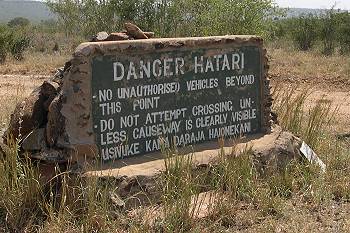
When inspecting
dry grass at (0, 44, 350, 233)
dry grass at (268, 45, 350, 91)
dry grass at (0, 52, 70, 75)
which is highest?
dry grass at (0, 44, 350, 233)

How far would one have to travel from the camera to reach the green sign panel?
4.39 meters

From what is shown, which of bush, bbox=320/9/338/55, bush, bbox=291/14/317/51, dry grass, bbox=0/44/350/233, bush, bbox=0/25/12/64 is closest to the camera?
dry grass, bbox=0/44/350/233

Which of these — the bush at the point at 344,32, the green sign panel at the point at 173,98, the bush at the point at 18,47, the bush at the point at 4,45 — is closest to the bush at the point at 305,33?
the bush at the point at 344,32

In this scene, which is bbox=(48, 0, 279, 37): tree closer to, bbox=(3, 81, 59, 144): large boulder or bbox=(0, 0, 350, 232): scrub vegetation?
bbox=(0, 0, 350, 232): scrub vegetation

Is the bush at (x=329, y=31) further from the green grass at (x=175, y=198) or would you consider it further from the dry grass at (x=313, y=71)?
the green grass at (x=175, y=198)

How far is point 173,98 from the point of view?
15.8 feet

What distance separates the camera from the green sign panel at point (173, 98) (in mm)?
4395

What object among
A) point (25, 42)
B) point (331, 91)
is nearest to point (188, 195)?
point (331, 91)

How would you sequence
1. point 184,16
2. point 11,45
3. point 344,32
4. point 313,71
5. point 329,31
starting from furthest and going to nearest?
point 329,31 < point 344,32 < point 11,45 < point 184,16 < point 313,71

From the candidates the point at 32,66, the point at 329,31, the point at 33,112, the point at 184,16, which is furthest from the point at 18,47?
the point at 33,112

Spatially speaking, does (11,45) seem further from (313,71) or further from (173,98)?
(173,98)

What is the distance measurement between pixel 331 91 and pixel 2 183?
953 centimetres

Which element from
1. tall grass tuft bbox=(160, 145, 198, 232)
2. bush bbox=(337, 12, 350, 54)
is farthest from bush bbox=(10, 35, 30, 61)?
tall grass tuft bbox=(160, 145, 198, 232)

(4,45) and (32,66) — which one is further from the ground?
(4,45)
